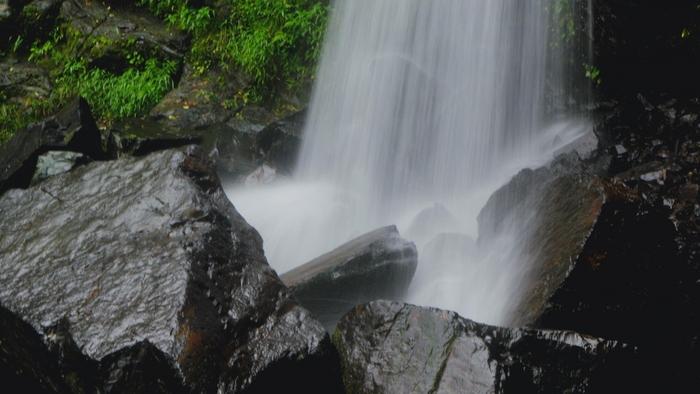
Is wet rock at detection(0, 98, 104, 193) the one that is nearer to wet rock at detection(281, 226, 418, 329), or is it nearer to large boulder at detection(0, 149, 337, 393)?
large boulder at detection(0, 149, 337, 393)

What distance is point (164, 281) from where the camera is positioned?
3408mm

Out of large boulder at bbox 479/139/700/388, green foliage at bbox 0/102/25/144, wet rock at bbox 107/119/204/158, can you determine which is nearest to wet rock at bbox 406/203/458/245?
large boulder at bbox 479/139/700/388

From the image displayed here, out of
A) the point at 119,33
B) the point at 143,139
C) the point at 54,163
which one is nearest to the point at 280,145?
the point at 143,139

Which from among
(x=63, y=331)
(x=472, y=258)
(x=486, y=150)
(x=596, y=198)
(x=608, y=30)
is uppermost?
(x=608, y=30)

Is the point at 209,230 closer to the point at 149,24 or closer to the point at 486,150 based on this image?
the point at 486,150

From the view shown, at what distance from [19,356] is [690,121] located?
6.03 m

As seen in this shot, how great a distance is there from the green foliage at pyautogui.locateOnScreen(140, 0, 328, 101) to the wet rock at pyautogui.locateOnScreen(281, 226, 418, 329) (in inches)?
175

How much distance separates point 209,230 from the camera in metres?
3.76

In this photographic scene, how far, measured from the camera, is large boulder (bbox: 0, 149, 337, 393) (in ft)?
10.2

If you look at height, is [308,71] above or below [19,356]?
above

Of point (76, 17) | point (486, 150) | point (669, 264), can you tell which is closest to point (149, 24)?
point (76, 17)

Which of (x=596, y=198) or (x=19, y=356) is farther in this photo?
(x=596, y=198)

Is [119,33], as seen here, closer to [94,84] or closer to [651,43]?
[94,84]

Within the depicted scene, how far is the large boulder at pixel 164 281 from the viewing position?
3.10 m
